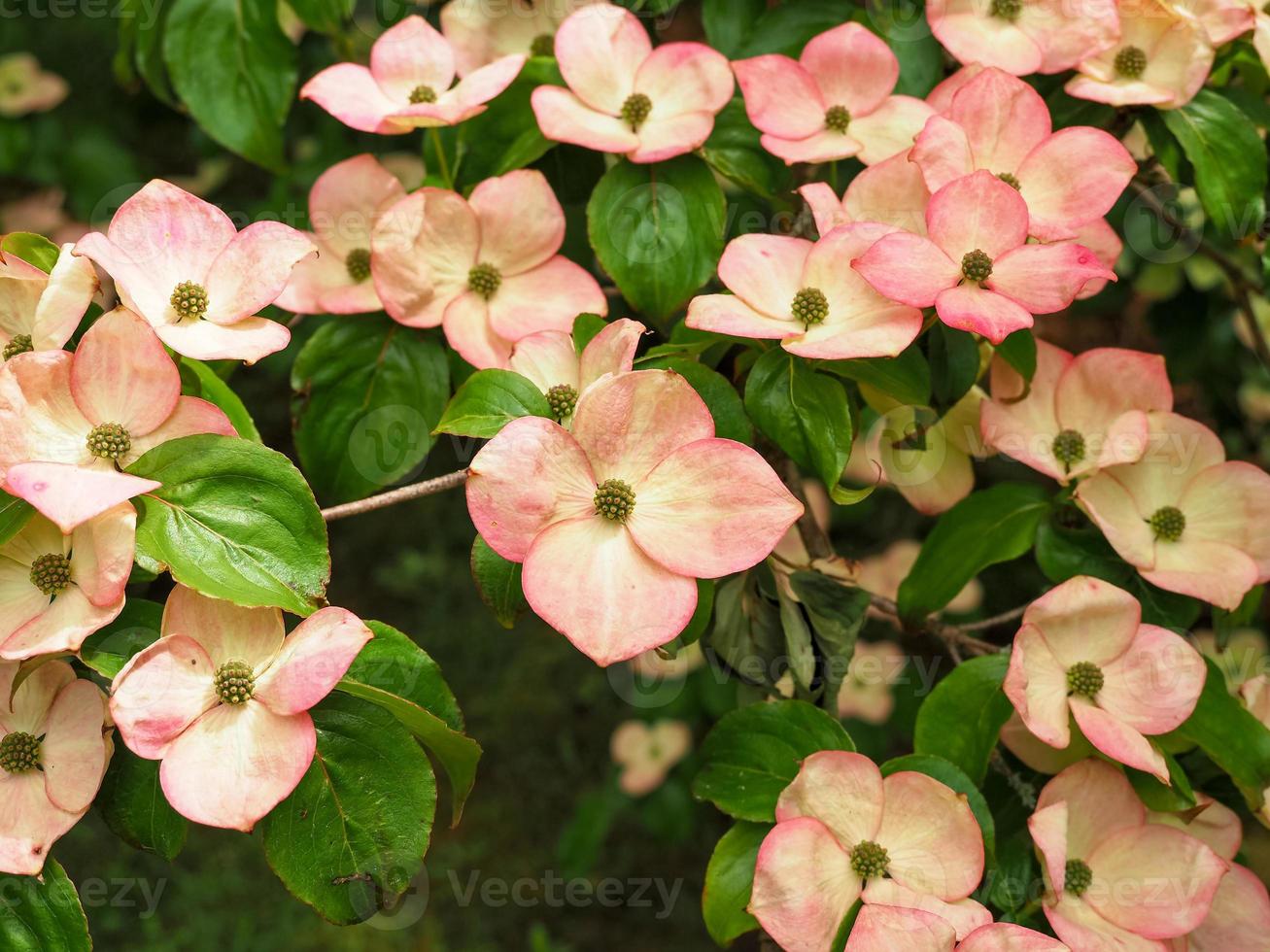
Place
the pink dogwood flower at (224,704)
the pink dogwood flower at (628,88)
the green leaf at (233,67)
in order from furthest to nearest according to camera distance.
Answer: the green leaf at (233,67)
the pink dogwood flower at (628,88)
the pink dogwood flower at (224,704)

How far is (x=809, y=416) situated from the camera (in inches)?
29.8

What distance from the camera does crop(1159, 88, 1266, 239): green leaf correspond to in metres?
0.92

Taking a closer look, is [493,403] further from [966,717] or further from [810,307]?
[966,717]

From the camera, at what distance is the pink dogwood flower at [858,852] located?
72cm

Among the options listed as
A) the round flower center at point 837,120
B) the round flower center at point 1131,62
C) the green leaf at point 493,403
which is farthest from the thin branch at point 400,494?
the round flower center at point 1131,62

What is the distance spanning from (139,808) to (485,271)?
0.44 metres

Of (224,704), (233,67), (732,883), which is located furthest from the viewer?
(233,67)

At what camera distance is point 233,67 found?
43.0 inches

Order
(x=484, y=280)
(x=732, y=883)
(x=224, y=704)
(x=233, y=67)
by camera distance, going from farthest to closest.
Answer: (x=233, y=67) → (x=484, y=280) → (x=732, y=883) → (x=224, y=704)

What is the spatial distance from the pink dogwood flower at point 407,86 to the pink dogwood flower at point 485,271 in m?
0.05

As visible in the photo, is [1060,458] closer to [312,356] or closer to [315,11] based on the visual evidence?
[312,356]

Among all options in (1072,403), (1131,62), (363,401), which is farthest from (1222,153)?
(363,401)

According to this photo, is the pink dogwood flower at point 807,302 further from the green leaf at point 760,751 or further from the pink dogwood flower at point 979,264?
the green leaf at point 760,751

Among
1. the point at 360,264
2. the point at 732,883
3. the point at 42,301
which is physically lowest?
the point at 732,883
